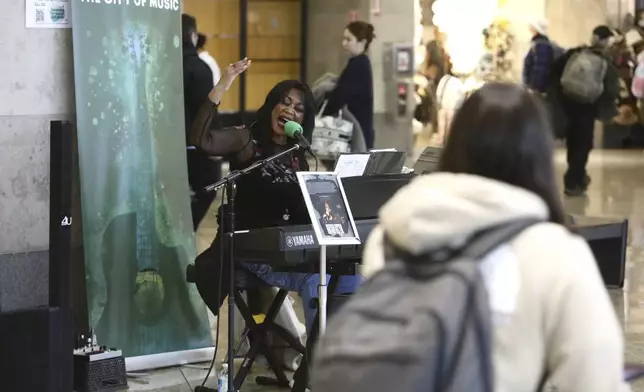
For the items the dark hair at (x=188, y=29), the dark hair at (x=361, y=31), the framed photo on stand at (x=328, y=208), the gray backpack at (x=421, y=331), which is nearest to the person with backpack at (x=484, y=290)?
the gray backpack at (x=421, y=331)

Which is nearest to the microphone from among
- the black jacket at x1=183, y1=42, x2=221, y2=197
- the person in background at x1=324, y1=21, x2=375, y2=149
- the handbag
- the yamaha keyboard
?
the yamaha keyboard

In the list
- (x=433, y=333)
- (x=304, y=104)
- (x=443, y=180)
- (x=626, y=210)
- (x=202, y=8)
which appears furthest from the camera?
(x=202, y=8)

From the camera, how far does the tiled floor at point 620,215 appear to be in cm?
526

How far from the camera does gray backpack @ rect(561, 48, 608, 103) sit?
1082 cm

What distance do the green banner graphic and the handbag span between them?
2.11m

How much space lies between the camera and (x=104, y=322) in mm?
5203

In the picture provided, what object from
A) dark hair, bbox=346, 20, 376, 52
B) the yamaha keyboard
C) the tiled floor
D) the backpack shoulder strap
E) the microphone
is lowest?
the tiled floor

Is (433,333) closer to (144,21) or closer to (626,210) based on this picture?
(144,21)

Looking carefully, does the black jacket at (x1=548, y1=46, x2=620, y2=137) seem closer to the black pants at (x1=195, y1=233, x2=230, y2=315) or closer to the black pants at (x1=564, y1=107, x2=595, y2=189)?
the black pants at (x1=564, y1=107, x2=595, y2=189)

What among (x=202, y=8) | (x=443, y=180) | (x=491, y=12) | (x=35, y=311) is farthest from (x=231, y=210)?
(x=491, y=12)

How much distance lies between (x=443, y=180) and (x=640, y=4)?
16.4 m

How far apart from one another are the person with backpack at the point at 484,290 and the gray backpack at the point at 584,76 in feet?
30.1

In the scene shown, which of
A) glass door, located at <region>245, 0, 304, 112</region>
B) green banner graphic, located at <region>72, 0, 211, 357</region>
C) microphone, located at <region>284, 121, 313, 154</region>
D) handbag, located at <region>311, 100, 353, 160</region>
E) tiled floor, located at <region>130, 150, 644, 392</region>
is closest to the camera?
microphone, located at <region>284, 121, 313, 154</region>

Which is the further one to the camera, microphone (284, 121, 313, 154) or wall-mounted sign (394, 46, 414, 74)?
wall-mounted sign (394, 46, 414, 74)
